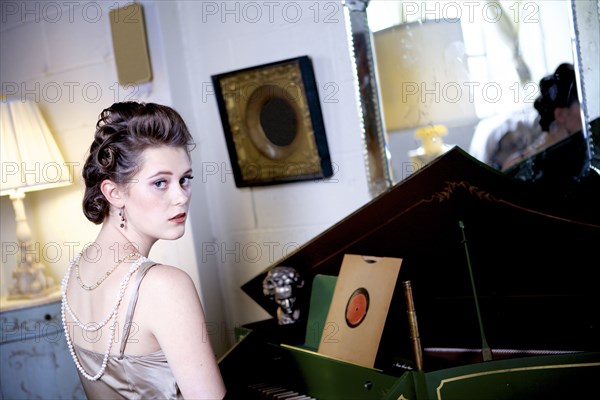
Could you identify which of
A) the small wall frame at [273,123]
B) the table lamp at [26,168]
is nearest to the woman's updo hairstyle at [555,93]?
the small wall frame at [273,123]

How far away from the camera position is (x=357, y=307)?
215 cm

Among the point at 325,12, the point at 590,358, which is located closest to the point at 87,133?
the point at 325,12

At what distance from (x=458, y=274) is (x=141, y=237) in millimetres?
925

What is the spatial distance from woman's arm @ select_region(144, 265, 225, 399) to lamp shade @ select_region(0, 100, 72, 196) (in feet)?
5.45

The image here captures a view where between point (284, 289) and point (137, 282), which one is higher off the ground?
point (137, 282)

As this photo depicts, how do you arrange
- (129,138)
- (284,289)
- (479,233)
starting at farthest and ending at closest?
1. (284,289)
2. (479,233)
3. (129,138)

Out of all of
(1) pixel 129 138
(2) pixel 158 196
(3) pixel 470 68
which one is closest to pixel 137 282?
(2) pixel 158 196

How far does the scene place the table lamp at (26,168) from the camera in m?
3.23

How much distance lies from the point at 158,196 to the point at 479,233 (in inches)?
35.0

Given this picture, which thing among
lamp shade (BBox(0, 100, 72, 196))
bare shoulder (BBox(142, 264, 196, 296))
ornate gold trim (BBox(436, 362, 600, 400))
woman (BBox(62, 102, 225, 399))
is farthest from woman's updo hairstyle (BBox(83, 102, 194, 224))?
lamp shade (BBox(0, 100, 72, 196))

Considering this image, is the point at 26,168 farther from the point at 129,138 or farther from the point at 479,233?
the point at 479,233

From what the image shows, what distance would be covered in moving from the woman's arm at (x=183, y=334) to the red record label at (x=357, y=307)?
0.49 meters

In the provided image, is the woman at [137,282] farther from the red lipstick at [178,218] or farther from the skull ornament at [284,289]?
the skull ornament at [284,289]

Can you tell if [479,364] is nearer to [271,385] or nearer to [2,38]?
[271,385]
